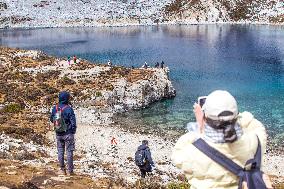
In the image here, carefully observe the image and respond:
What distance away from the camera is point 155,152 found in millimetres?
33156

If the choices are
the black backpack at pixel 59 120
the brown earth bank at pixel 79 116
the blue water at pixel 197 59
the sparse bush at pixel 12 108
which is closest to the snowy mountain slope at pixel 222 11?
Result: the blue water at pixel 197 59

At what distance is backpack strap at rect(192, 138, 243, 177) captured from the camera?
4.71 m

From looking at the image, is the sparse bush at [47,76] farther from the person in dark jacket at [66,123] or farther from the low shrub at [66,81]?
the person in dark jacket at [66,123]

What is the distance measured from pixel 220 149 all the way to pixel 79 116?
41184mm

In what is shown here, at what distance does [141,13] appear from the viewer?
630 feet

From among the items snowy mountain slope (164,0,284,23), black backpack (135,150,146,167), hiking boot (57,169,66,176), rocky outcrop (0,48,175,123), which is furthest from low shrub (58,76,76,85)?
snowy mountain slope (164,0,284,23)

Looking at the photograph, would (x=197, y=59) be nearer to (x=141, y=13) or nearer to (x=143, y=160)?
(x=143, y=160)

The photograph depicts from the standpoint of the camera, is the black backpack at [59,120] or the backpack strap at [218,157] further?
the black backpack at [59,120]

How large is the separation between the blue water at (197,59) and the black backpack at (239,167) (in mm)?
36668

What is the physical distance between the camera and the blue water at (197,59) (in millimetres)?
48281

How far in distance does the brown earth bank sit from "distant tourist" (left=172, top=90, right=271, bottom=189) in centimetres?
926

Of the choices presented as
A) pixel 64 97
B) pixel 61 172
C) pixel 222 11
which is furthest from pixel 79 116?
pixel 222 11

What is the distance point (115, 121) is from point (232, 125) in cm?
4068

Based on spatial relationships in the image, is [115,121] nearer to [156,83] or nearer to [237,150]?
[156,83]
